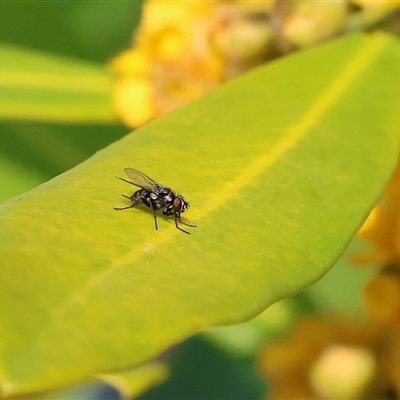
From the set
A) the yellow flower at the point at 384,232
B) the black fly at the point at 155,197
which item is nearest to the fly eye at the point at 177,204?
the black fly at the point at 155,197

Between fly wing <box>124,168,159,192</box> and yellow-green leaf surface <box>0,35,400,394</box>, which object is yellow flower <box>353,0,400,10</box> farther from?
fly wing <box>124,168,159,192</box>

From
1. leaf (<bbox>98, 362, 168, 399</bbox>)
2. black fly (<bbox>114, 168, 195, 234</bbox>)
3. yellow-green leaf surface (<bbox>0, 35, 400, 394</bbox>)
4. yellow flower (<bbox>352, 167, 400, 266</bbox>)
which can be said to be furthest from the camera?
leaf (<bbox>98, 362, 168, 399</bbox>)

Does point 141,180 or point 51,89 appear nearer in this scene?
point 141,180

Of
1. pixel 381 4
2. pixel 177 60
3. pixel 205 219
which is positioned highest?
pixel 177 60

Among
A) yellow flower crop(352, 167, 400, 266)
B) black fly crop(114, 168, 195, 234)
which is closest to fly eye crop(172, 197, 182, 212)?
black fly crop(114, 168, 195, 234)

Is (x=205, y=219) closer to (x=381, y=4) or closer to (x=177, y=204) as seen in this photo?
(x=177, y=204)

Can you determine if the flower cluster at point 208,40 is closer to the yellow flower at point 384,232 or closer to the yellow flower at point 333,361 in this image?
the yellow flower at point 384,232

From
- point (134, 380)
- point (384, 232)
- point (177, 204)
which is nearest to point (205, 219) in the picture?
point (177, 204)
